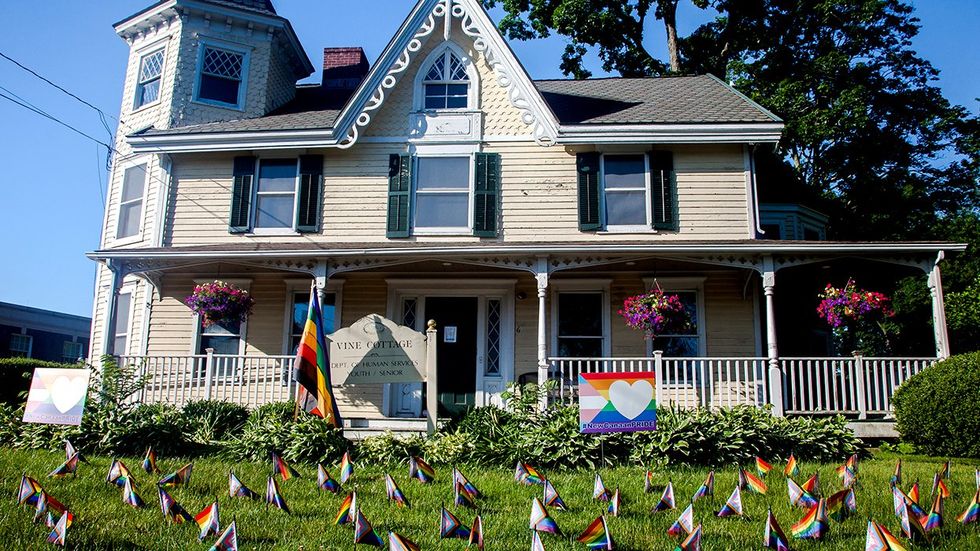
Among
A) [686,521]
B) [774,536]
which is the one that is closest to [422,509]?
[686,521]

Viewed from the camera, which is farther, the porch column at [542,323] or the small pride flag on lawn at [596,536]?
the porch column at [542,323]

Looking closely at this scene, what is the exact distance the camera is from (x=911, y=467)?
28.3 feet

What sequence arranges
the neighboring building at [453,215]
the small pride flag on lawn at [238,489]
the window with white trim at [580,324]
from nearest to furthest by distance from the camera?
the small pride flag on lawn at [238,489], the neighboring building at [453,215], the window with white trim at [580,324]

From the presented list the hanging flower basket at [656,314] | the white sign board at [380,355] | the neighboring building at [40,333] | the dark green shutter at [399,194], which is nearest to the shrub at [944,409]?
the hanging flower basket at [656,314]

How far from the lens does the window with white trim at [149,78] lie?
1520cm

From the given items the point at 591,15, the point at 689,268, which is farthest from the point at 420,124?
the point at 591,15

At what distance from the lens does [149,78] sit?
603 inches

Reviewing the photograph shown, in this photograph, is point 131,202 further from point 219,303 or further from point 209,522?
point 209,522

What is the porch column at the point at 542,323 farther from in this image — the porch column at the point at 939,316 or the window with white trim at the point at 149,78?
the window with white trim at the point at 149,78

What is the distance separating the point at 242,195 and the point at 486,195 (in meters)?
4.72

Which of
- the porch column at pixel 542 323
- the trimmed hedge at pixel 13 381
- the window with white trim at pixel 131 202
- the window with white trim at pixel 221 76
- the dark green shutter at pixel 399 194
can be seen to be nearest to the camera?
the porch column at pixel 542 323

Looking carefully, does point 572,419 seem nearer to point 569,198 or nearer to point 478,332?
point 478,332

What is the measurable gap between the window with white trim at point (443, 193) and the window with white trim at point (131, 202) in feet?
18.8

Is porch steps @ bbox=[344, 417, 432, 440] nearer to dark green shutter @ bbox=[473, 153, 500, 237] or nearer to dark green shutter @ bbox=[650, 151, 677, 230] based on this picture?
dark green shutter @ bbox=[473, 153, 500, 237]
